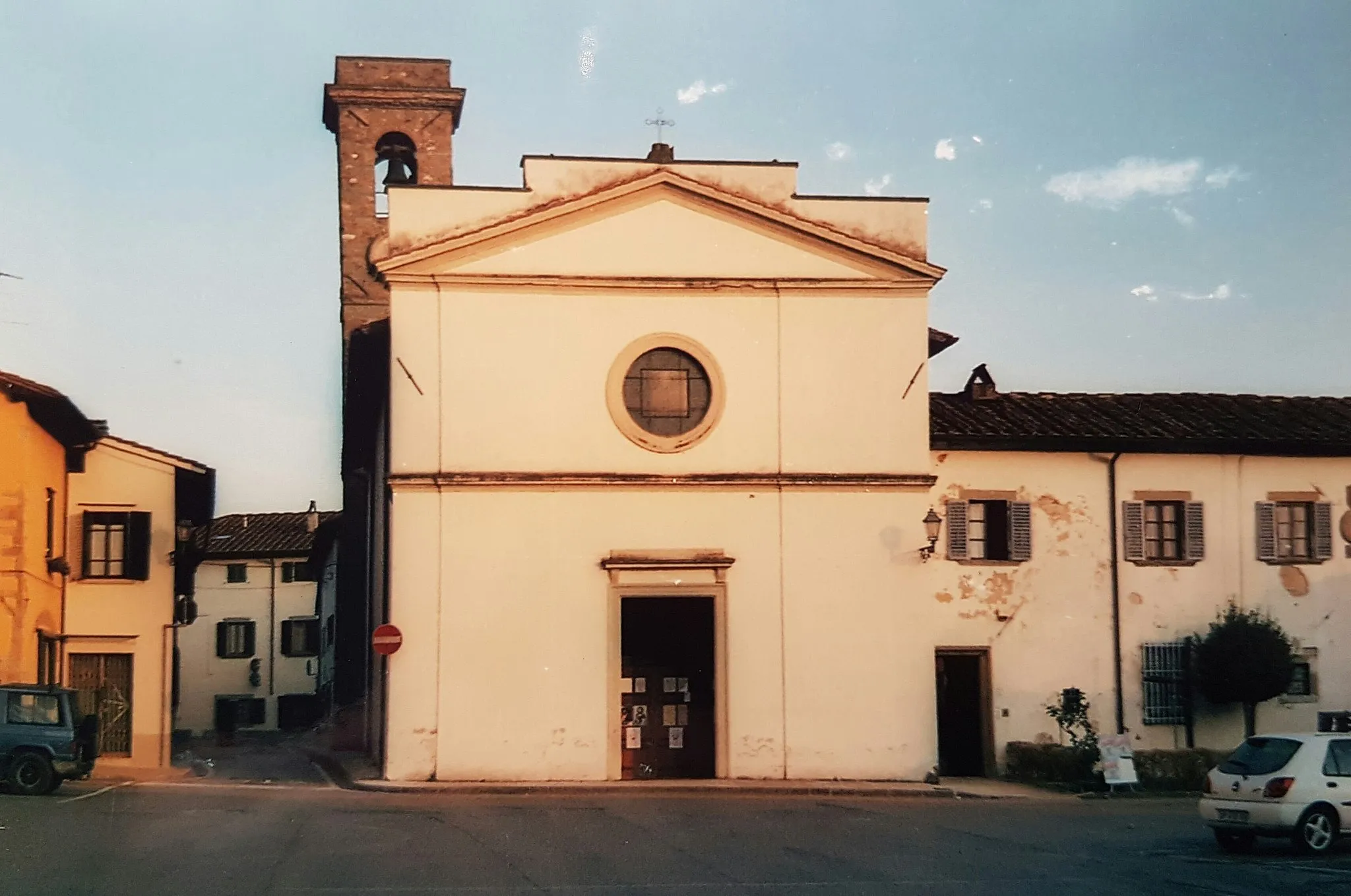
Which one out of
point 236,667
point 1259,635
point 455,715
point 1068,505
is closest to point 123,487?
point 455,715

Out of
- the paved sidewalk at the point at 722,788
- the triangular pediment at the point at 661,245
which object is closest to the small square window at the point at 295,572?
the paved sidewalk at the point at 722,788

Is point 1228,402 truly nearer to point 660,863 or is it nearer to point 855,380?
point 855,380

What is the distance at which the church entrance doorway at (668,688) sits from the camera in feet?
78.1

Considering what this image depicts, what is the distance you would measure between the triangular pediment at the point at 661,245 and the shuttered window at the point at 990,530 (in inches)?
157

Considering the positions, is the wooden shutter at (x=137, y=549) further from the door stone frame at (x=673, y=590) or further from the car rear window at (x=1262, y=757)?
the car rear window at (x=1262, y=757)

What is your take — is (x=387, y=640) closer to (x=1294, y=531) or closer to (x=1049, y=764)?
(x=1049, y=764)

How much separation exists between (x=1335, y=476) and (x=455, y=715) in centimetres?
1582

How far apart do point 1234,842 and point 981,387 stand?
1180 centimetres

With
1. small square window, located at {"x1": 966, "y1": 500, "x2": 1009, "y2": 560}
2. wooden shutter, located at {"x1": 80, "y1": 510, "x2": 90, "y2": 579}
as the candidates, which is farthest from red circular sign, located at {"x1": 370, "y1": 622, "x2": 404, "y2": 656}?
wooden shutter, located at {"x1": 80, "y1": 510, "x2": 90, "y2": 579}

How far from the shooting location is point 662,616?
24359 mm

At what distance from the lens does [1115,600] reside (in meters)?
25.7

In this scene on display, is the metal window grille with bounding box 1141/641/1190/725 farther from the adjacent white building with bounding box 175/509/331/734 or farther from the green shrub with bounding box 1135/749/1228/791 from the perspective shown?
the adjacent white building with bounding box 175/509/331/734

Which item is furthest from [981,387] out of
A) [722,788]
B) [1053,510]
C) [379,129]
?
[379,129]

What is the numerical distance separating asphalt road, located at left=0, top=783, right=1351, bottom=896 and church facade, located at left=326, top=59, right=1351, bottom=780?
2292 millimetres
